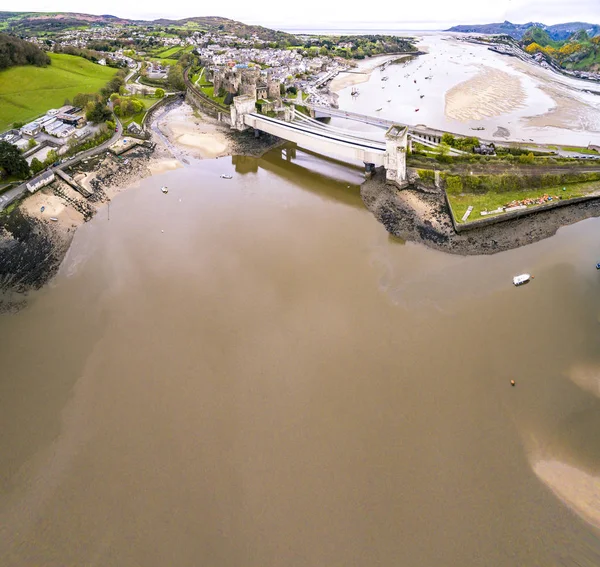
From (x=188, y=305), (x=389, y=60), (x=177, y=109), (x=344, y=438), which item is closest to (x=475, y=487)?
(x=344, y=438)

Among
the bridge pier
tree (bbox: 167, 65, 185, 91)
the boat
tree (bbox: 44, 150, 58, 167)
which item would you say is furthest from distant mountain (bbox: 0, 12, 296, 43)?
the boat

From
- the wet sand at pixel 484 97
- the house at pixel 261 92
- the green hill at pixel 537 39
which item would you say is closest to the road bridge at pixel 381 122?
the house at pixel 261 92

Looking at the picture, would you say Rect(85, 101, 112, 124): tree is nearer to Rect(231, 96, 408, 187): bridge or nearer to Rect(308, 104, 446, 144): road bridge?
Rect(231, 96, 408, 187): bridge

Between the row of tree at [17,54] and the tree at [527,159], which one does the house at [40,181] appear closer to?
the row of tree at [17,54]

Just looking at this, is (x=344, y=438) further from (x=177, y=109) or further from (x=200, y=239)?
(x=177, y=109)

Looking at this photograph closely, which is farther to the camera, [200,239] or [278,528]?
[200,239]

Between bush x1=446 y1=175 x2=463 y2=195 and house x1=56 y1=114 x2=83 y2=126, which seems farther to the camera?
house x1=56 y1=114 x2=83 y2=126
